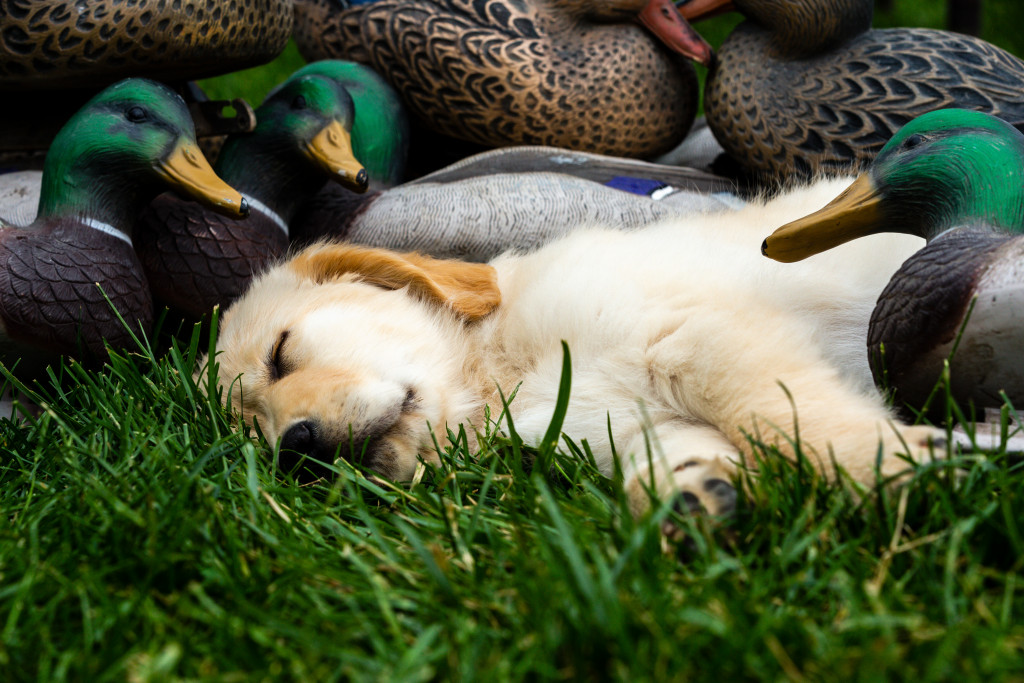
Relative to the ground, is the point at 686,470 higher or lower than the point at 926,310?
lower

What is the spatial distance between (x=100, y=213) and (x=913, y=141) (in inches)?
73.9

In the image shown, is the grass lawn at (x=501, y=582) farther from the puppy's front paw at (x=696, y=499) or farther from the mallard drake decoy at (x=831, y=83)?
the mallard drake decoy at (x=831, y=83)

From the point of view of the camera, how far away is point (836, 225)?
165 cm

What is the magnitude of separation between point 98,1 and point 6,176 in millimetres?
658

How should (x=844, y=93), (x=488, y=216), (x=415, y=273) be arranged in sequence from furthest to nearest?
(x=844, y=93)
(x=488, y=216)
(x=415, y=273)

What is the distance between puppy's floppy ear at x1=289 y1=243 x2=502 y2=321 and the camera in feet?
6.47

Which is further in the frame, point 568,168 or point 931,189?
point 568,168

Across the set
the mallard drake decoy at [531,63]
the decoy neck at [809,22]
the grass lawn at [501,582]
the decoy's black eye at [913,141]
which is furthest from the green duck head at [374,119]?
the decoy's black eye at [913,141]

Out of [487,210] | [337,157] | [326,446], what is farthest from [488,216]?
[326,446]

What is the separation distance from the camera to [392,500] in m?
1.46

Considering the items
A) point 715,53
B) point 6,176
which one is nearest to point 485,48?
point 715,53

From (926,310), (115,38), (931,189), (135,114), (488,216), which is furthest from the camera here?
(488,216)

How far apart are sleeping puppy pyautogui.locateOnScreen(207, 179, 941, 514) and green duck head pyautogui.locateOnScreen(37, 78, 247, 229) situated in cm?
29

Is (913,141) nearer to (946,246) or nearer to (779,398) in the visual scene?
(946,246)
